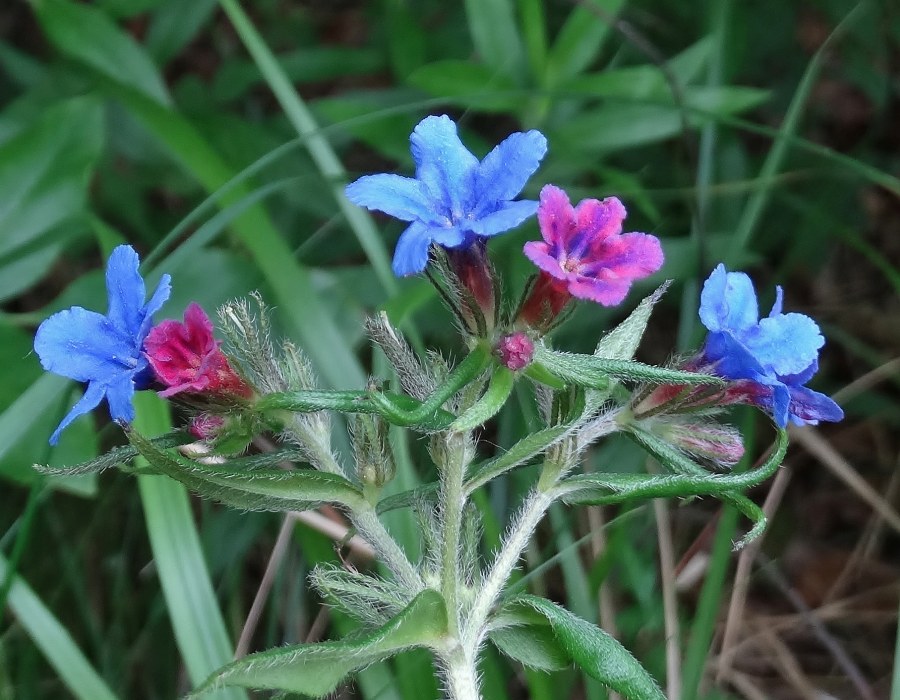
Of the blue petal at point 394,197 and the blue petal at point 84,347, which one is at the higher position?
the blue petal at point 394,197

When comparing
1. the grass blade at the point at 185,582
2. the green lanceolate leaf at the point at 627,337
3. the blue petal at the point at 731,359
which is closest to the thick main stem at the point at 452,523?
the green lanceolate leaf at the point at 627,337

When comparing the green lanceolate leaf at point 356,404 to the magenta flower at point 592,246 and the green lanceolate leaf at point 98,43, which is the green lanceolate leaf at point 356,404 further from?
the green lanceolate leaf at point 98,43

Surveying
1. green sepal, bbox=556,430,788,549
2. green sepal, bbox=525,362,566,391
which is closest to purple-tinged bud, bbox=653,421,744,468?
green sepal, bbox=556,430,788,549

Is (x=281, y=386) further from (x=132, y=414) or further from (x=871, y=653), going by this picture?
(x=871, y=653)

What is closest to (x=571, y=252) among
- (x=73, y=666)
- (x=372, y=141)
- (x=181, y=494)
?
(x=181, y=494)

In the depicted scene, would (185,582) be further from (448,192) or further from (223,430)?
(448,192)

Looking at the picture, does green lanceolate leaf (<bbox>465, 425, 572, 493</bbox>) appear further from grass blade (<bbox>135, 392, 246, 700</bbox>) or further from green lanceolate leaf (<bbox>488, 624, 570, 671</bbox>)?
grass blade (<bbox>135, 392, 246, 700</bbox>)
